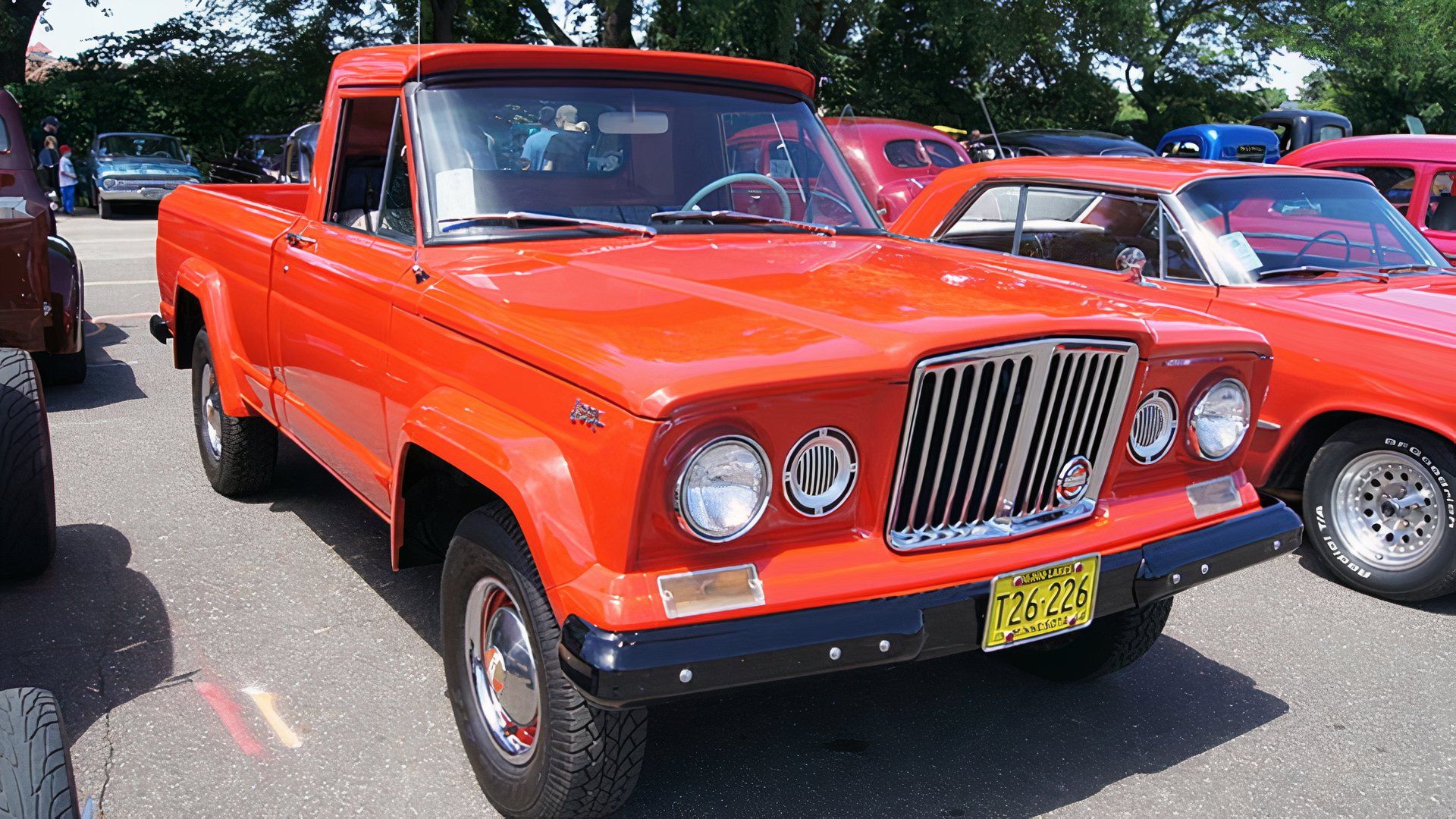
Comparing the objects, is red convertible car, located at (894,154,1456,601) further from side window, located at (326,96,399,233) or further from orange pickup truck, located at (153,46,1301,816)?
side window, located at (326,96,399,233)

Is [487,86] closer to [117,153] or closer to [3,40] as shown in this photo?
[117,153]

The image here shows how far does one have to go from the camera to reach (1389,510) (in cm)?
492

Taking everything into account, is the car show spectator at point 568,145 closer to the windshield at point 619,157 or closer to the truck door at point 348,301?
the windshield at point 619,157

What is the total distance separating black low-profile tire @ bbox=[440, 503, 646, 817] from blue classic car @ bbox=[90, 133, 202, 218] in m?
19.2

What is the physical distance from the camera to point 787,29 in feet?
68.5

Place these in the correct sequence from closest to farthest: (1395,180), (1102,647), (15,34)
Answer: (1102,647)
(1395,180)
(15,34)

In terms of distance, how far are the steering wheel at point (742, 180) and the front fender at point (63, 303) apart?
4.71m

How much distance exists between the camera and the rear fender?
4992 millimetres

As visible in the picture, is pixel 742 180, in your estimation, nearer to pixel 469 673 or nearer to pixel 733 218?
pixel 733 218

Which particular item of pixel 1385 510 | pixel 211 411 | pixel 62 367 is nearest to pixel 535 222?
pixel 211 411

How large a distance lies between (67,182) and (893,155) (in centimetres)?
1538

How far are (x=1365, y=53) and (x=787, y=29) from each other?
15516 millimetres

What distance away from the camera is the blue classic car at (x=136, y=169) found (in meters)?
20.7

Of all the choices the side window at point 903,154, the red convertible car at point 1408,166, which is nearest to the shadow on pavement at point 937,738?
the red convertible car at point 1408,166
